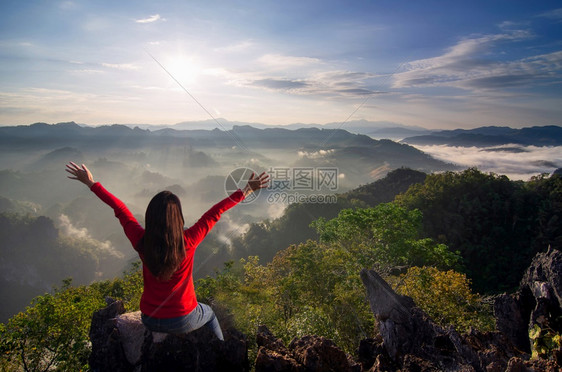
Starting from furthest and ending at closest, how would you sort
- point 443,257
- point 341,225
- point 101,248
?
1. point 101,248
2. point 341,225
3. point 443,257

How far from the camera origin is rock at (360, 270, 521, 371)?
20.3ft

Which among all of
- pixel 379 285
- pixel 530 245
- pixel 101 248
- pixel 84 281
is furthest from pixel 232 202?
pixel 101 248

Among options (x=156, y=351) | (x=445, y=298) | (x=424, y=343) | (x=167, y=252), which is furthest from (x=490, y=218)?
(x=167, y=252)

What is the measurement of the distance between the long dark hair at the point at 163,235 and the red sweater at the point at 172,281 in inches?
11.1

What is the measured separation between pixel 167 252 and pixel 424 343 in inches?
274

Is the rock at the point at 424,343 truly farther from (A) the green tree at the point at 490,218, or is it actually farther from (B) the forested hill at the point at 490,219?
(A) the green tree at the point at 490,218

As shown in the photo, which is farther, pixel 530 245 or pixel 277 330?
pixel 530 245

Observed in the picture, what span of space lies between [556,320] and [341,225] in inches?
523

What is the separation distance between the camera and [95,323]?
20.7 ft

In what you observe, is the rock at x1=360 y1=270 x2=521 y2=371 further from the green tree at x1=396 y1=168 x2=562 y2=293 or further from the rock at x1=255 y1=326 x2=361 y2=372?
the green tree at x1=396 y1=168 x2=562 y2=293

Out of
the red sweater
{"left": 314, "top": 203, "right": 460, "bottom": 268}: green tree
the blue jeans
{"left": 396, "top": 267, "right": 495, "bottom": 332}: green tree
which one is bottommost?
{"left": 396, "top": 267, "right": 495, "bottom": 332}: green tree

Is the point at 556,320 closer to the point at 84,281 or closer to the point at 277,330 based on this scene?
the point at 277,330

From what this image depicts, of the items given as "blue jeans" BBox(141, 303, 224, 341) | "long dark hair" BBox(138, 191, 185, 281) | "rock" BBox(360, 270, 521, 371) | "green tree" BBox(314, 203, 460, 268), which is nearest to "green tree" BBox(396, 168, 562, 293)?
"green tree" BBox(314, 203, 460, 268)

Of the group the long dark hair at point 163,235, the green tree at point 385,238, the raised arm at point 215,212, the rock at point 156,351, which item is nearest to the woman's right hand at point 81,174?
the long dark hair at point 163,235
